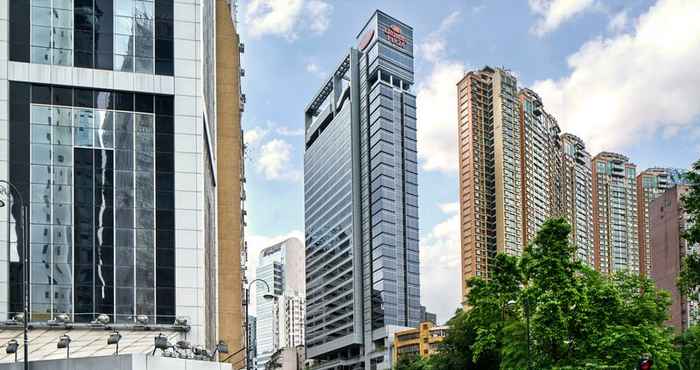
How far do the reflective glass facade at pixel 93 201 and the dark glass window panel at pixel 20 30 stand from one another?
1760mm

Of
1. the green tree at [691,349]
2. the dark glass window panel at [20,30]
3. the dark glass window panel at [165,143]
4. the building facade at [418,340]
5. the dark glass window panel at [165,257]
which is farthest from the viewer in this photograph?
the building facade at [418,340]

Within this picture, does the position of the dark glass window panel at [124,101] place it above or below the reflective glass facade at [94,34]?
below

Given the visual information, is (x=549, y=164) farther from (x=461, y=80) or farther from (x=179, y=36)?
(x=179, y=36)

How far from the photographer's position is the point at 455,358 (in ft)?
224

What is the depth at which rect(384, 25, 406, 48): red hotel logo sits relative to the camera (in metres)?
185

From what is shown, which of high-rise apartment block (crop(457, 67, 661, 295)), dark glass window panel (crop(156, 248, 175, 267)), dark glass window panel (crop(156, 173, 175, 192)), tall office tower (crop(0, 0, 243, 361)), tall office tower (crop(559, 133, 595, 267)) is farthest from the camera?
tall office tower (crop(559, 133, 595, 267))

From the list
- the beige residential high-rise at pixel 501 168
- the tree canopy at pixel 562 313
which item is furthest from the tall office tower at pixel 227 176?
the beige residential high-rise at pixel 501 168

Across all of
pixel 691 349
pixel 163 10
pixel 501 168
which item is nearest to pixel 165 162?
pixel 163 10

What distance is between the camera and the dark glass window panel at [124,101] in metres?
50.1

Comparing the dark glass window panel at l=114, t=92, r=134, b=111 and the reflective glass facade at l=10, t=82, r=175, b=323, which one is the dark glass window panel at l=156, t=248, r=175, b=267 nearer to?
the reflective glass facade at l=10, t=82, r=175, b=323

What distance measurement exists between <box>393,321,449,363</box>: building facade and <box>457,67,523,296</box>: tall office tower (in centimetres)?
1859

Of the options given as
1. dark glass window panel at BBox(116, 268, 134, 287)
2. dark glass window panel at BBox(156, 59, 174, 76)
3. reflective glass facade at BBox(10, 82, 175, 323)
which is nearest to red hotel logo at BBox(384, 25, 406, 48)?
dark glass window panel at BBox(156, 59, 174, 76)

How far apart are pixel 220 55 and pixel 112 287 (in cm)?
4214

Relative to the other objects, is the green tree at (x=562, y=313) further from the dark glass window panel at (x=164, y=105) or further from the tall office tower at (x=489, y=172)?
the tall office tower at (x=489, y=172)
